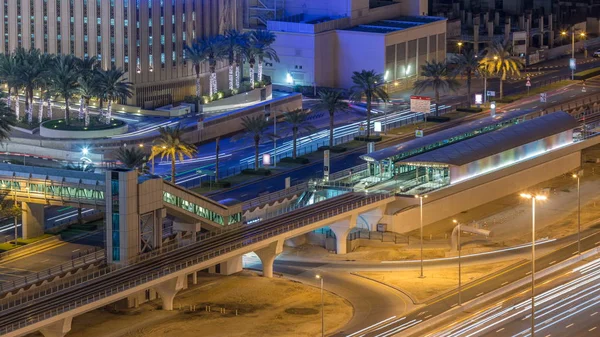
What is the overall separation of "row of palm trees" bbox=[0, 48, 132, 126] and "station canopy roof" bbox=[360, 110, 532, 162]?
3643 centimetres

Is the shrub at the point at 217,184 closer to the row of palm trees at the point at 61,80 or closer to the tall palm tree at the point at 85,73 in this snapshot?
the row of palm trees at the point at 61,80

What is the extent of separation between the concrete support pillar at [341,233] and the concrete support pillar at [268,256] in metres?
11.2

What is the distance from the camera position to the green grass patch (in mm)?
184250

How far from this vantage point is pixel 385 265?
5581 inches

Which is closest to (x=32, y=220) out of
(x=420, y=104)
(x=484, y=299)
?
(x=484, y=299)

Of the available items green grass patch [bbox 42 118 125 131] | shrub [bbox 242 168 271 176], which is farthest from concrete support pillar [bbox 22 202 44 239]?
green grass patch [bbox 42 118 125 131]

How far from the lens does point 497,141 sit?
561 feet

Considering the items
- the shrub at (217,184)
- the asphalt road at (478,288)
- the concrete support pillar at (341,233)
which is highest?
the shrub at (217,184)

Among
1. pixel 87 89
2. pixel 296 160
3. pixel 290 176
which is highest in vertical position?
pixel 87 89

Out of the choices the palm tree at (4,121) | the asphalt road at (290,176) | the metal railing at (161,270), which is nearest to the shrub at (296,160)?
the asphalt road at (290,176)

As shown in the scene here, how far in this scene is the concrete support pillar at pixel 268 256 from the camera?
137 meters

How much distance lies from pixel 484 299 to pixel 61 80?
7191 centimetres

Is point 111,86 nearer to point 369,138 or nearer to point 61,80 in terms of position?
point 61,80

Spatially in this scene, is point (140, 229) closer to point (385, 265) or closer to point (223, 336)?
point (223, 336)
